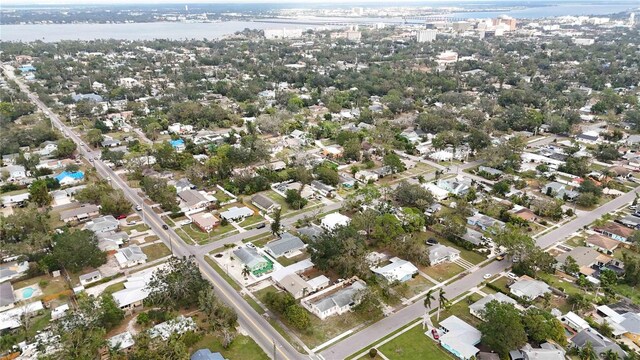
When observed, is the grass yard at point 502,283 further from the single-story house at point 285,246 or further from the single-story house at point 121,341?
the single-story house at point 121,341

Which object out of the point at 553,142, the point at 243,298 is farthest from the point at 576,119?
the point at 243,298

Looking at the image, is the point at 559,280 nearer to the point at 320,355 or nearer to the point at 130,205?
the point at 320,355

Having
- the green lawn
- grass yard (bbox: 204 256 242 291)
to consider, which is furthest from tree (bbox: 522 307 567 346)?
grass yard (bbox: 204 256 242 291)

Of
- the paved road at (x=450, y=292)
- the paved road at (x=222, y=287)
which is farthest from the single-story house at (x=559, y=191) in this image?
the paved road at (x=222, y=287)

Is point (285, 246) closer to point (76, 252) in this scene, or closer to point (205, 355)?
point (205, 355)

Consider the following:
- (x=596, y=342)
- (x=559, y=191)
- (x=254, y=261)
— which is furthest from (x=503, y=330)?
(x=559, y=191)

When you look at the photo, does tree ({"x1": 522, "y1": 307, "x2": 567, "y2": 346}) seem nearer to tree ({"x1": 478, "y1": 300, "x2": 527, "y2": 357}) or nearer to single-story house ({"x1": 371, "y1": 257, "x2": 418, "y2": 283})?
tree ({"x1": 478, "y1": 300, "x2": 527, "y2": 357})
